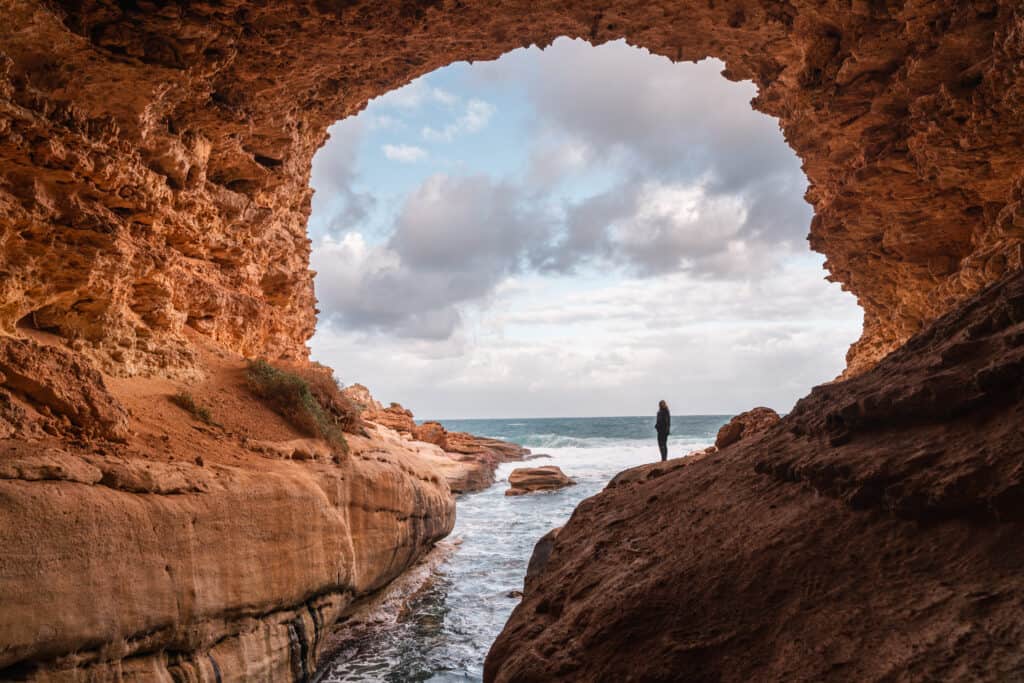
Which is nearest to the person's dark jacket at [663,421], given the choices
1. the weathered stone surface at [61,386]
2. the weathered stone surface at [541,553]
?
the weathered stone surface at [541,553]

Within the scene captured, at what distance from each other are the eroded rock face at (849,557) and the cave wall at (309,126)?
6.58 metres

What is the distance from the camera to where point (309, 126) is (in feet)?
39.6

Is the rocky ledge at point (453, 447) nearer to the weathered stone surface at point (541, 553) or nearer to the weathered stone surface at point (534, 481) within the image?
the weathered stone surface at point (534, 481)

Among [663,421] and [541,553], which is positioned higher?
[663,421]

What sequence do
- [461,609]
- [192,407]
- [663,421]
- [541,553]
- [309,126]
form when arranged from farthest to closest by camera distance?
[663,421], [309,126], [461,609], [192,407], [541,553]

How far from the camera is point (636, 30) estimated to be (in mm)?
10383

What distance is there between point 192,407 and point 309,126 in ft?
22.5

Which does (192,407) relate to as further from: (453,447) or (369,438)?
(453,447)

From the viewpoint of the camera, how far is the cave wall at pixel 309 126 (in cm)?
673

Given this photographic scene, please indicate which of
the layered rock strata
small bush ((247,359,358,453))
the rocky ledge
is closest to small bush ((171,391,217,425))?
the layered rock strata

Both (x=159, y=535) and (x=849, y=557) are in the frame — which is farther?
(x=159, y=535)

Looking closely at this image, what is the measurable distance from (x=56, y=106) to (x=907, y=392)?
29.5 ft

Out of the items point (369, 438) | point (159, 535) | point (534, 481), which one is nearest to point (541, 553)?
point (159, 535)

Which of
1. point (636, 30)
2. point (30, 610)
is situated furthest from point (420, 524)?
point (636, 30)
